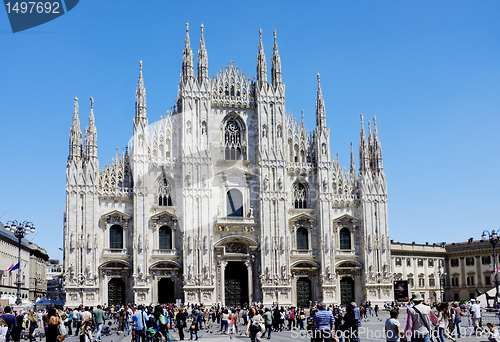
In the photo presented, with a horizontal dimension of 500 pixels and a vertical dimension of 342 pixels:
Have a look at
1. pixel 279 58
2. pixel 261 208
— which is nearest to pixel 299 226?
pixel 261 208

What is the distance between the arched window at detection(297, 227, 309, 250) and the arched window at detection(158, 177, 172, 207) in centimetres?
1192

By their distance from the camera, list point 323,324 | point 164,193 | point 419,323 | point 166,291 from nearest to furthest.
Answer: point 419,323 → point 323,324 → point 166,291 → point 164,193

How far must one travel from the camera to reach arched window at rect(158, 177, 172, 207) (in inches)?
2088

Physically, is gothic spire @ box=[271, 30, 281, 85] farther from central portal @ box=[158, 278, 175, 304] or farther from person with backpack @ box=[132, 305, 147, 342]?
person with backpack @ box=[132, 305, 147, 342]

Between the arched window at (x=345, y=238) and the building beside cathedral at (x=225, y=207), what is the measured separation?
101 mm

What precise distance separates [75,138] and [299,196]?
2026 cm

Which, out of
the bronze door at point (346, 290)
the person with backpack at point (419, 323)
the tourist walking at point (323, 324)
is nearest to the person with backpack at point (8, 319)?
the tourist walking at point (323, 324)

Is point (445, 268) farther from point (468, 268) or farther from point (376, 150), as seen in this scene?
point (376, 150)

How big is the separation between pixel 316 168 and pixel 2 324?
40.1 meters

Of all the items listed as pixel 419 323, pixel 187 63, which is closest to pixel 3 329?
pixel 419 323

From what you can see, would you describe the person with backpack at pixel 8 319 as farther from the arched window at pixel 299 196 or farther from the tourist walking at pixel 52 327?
the arched window at pixel 299 196

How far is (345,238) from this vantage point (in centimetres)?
5703

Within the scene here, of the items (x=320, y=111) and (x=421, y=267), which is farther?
(x=421, y=267)

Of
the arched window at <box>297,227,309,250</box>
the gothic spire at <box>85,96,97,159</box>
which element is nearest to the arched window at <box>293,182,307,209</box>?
the arched window at <box>297,227,309,250</box>
